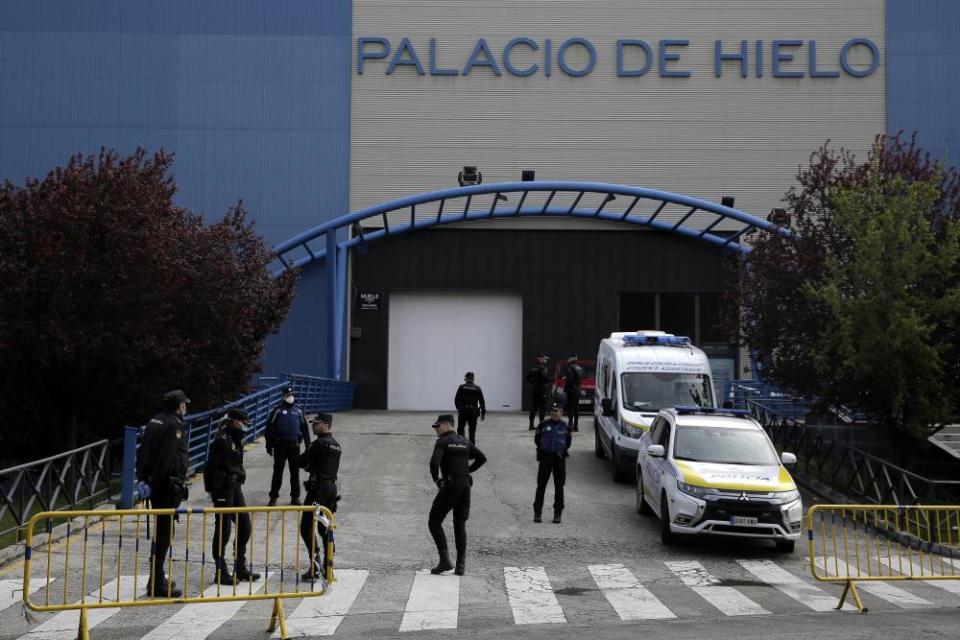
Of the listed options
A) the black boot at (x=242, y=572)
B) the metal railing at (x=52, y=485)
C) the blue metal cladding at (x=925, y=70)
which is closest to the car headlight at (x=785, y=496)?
the black boot at (x=242, y=572)

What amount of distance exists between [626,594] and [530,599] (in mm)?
1062

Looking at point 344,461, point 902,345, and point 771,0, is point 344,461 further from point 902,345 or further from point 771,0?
point 771,0

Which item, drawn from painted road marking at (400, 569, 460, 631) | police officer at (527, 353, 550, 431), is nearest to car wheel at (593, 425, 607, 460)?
police officer at (527, 353, 550, 431)

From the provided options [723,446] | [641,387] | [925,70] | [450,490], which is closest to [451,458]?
[450,490]

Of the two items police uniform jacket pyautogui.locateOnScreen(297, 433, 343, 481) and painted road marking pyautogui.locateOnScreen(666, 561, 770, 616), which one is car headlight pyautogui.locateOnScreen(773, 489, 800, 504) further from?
police uniform jacket pyautogui.locateOnScreen(297, 433, 343, 481)

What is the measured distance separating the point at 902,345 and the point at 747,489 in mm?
6280

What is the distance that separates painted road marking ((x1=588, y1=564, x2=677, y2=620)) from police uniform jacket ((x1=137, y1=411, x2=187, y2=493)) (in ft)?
14.3

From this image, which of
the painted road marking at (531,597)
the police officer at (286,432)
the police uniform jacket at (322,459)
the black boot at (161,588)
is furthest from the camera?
the police officer at (286,432)

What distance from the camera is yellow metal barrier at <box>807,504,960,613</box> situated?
11.8 metres

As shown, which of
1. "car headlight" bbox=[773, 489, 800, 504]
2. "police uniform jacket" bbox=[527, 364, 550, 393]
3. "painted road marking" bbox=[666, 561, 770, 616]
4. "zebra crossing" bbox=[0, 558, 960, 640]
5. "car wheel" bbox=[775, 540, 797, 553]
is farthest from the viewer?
"police uniform jacket" bbox=[527, 364, 550, 393]

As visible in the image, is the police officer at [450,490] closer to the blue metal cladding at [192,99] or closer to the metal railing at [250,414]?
the metal railing at [250,414]

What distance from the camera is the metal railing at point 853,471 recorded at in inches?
691

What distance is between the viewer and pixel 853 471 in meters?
19.9

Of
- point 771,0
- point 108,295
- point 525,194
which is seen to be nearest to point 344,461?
point 108,295
